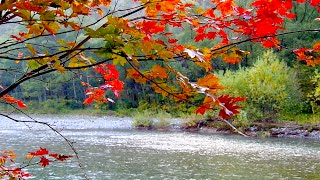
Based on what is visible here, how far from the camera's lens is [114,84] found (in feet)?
10.1

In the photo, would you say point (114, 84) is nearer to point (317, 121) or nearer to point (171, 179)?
point (171, 179)

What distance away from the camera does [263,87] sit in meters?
36.3

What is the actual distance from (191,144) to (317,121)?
14.6 m

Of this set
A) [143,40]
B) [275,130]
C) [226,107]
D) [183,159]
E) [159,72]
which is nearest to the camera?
[226,107]

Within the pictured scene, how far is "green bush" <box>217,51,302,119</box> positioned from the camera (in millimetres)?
36625

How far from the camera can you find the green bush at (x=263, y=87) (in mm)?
36625

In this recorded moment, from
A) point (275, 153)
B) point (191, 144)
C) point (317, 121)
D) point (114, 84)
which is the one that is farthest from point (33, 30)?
point (317, 121)

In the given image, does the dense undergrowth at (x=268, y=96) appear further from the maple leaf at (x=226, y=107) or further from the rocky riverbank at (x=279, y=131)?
the maple leaf at (x=226, y=107)

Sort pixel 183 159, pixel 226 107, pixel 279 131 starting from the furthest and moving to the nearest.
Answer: pixel 279 131, pixel 183 159, pixel 226 107

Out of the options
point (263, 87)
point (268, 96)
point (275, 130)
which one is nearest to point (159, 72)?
point (275, 130)

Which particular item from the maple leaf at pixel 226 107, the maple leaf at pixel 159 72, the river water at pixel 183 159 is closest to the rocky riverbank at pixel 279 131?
the river water at pixel 183 159

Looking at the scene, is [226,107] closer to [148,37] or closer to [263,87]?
[148,37]

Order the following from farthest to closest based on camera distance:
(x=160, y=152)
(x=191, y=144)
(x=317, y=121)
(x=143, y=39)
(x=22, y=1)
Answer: (x=317, y=121) → (x=191, y=144) → (x=160, y=152) → (x=143, y=39) → (x=22, y=1)

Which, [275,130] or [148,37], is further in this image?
[275,130]
